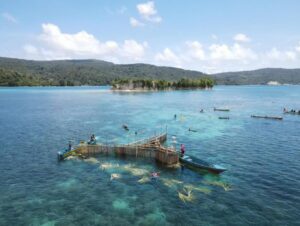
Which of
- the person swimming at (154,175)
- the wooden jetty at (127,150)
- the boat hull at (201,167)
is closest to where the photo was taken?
the person swimming at (154,175)

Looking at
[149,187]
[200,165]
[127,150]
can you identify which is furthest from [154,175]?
[127,150]

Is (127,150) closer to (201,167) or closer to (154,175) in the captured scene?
(154,175)

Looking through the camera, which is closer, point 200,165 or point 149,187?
point 149,187

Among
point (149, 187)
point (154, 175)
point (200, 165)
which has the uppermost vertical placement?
point (200, 165)

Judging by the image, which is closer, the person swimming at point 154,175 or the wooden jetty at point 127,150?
the person swimming at point 154,175

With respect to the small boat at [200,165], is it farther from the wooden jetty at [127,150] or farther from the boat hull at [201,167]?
the wooden jetty at [127,150]

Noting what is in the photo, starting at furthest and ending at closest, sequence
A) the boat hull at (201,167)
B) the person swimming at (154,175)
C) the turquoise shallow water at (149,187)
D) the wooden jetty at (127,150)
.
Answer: the wooden jetty at (127,150), the boat hull at (201,167), the person swimming at (154,175), the turquoise shallow water at (149,187)

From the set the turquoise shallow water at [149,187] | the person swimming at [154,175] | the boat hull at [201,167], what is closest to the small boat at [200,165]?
the boat hull at [201,167]

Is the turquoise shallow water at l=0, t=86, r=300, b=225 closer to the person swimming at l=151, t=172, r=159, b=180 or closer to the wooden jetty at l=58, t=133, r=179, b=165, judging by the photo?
the person swimming at l=151, t=172, r=159, b=180

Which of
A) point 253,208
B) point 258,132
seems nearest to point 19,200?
point 253,208

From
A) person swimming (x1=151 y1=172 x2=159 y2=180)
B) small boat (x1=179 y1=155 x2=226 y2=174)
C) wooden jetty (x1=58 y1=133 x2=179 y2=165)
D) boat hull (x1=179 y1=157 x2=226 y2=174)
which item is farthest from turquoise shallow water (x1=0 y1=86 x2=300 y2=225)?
wooden jetty (x1=58 y1=133 x2=179 y2=165)
